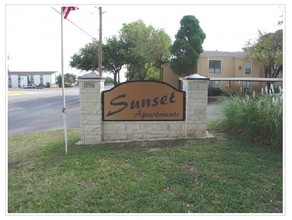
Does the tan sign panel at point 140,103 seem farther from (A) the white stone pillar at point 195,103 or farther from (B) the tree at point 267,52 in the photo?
(B) the tree at point 267,52

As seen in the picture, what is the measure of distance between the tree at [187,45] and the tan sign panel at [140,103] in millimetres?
21407

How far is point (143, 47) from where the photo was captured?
89.8 feet

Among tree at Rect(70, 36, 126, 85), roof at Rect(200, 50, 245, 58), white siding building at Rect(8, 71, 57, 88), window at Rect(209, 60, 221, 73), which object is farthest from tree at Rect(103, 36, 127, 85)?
window at Rect(209, 60, 221, 73)

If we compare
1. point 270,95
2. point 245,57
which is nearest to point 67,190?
point 270,95

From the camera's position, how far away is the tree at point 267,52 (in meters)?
23.9

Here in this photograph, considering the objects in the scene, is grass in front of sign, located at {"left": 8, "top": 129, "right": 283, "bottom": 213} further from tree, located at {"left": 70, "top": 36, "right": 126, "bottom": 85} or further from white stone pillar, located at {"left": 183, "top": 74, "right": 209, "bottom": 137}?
tree, located at {"left": 70, "top": 36, "right": 126, "bottom": 85}

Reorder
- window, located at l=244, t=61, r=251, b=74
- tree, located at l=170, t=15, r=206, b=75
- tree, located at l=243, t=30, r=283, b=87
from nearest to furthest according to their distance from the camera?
1. tree, located at l=243, t=30, r=283, b=87
2. tree, located at l=170, t=15, r=206, b=75
3. window, located at l=244, t=61, r=251, b=74

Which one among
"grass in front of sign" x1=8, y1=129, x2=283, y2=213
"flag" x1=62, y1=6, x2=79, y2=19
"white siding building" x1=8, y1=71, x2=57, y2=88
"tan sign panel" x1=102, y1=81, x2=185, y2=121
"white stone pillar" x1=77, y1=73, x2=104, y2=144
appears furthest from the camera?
"white siding building" x1=8, y1=71, x2=57, y2=88

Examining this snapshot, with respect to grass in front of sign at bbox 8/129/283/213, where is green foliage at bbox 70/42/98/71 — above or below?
above

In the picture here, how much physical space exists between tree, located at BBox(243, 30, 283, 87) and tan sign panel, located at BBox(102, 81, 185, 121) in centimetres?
1973

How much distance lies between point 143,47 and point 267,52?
12.2m

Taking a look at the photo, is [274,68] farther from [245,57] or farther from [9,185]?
[9,185]

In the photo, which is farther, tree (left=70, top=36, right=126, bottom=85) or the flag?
tree (left=70, top=36, right=126, bottom=85)

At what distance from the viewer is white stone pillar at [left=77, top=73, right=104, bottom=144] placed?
5891 mm
